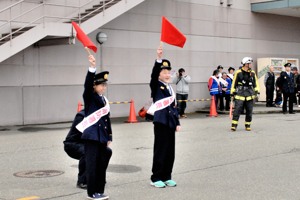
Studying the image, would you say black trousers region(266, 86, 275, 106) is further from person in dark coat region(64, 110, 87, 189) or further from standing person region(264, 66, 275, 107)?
person in dark coat region(64, 110, 87, 189)

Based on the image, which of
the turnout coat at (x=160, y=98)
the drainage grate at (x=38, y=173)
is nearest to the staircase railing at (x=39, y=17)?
the drainage grate at (x=38, y=173)

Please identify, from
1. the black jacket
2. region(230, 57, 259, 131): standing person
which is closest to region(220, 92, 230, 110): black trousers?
region(230, 57, 259, 131): standing person

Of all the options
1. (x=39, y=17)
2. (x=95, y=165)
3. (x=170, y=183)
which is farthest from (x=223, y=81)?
(x=95, y=165)

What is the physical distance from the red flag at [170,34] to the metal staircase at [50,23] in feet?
28.8

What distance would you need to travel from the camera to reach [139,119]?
19.6 metres

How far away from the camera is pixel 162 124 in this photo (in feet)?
25.4

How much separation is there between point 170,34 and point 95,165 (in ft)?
7.86

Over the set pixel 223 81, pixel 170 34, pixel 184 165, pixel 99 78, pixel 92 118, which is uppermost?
pixel 170 34

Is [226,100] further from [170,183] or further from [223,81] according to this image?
[170,183]

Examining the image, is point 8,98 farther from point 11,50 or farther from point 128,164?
point 128,164

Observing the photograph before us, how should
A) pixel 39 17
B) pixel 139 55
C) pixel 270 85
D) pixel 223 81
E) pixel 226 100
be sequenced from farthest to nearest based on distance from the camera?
1. pixel 270 85
2. pixel 226 100
3. pixel 223 81
4. pixel 139 55
5. pixel 39 17

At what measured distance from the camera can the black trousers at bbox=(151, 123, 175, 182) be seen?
7699mm

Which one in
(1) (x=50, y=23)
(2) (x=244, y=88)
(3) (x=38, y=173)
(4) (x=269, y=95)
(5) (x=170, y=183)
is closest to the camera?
(5) (x=170, y=183)

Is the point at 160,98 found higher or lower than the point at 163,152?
higher
